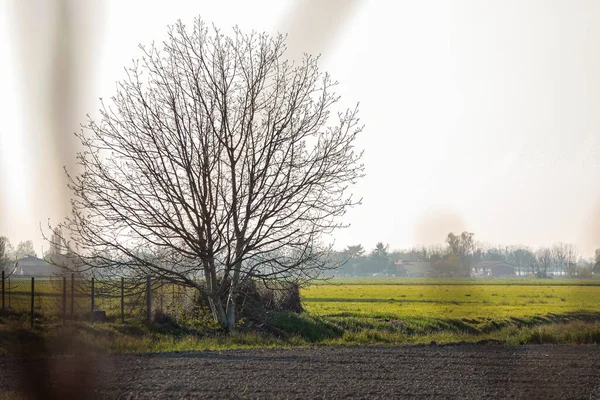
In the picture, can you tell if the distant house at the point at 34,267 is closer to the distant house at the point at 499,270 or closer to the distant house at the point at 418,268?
the distant house at the point at 418,268

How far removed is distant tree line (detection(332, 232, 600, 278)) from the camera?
23494 millimetres

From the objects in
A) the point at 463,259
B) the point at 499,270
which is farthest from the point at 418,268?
the point at 499,270

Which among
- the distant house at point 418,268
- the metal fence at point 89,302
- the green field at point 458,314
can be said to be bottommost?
the green field at point 458,314

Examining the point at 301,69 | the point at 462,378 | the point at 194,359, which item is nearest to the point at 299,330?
the point at 301,69

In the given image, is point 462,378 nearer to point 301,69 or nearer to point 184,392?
point 184,392

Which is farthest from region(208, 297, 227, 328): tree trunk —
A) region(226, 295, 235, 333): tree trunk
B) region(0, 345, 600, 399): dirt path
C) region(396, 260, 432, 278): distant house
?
region(396, 260, 432, 278): distant house

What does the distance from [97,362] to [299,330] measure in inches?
462

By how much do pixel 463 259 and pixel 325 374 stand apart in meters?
18.2

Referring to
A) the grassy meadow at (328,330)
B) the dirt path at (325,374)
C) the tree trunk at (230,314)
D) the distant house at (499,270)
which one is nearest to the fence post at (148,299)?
the grassy meadow at (328,330)

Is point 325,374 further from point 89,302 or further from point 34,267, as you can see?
point 34,267

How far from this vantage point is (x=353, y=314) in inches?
1237

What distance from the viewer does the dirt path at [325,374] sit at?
821cm

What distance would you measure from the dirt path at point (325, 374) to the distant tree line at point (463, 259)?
413cm

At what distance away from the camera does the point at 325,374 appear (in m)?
9.52
